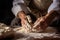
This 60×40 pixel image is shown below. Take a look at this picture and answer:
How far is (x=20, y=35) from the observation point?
0.83m

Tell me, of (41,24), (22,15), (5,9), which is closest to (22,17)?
(22,15)

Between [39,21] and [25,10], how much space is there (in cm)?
17

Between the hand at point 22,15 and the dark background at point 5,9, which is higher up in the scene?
the dark background at point 5,9

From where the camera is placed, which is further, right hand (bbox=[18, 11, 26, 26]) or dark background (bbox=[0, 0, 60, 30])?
dark background (bbox=[0, 0, 60, 30])

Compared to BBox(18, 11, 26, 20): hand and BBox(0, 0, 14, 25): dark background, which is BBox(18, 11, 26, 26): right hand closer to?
BBox(18, 11, 26, 20): hand

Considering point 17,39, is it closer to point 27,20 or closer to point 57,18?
point 27,20

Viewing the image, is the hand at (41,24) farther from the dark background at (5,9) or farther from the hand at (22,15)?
the dark background at (5,9)

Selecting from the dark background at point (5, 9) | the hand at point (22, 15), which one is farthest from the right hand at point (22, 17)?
the dark background at point (5, 9)

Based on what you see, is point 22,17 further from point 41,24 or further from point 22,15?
point 41,24

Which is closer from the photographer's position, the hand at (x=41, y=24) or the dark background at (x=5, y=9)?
A: the hand at (x=41, y=24)

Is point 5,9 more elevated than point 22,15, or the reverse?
point 5,9

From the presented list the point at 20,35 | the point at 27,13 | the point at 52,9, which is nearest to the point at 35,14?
the point at 27,13

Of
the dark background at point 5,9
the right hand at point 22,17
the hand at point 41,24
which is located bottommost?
the hand at point 41,24

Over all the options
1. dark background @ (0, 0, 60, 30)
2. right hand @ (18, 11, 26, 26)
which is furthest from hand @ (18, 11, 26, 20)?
dark background @ (0, 0, 60, 30)
